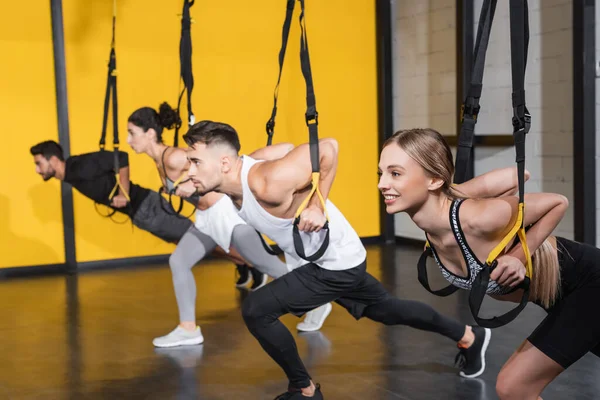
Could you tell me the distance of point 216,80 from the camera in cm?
680

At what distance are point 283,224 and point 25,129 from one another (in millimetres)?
3933

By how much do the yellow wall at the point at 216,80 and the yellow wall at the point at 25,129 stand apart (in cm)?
2

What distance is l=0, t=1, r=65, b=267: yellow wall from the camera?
6121 mm

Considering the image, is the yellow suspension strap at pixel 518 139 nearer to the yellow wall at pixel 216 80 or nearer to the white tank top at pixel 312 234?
the white tank top at pixel 312 234

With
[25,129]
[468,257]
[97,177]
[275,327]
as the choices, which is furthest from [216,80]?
[468,257]

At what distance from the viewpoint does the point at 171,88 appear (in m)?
6.61

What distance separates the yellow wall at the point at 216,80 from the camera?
20.7ft

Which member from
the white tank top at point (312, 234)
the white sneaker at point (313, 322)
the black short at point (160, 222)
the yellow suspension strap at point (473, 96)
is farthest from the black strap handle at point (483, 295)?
the black short at point (160, 222)

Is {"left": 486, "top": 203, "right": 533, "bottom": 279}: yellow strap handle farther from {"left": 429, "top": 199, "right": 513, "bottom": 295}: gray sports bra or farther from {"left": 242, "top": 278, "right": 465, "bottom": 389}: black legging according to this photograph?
{"left": 242, "top": 278, "right": 465, "bottom": 389}: black legging

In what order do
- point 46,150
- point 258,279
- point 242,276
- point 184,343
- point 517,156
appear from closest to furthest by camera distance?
point 517,156
point 184,343
point 46,150
point 258,279
point 242,276

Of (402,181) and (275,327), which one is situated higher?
(402,181)

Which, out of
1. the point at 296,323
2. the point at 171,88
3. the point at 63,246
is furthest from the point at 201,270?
the point at 296,323

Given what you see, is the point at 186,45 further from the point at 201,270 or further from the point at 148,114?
the point at 201,270

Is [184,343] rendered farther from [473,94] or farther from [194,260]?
[473,94]
